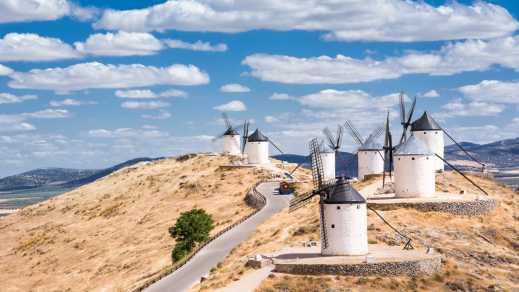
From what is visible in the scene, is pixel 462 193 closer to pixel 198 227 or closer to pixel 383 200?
pixel 383 200

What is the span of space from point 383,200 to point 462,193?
999cm

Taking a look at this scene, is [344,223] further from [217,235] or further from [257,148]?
[257,148]

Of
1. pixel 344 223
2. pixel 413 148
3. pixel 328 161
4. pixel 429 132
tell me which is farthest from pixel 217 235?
pixel 328 161

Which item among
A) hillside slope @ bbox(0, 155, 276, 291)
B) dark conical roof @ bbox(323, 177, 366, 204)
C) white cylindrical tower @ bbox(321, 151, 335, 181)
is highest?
white cylindrical tower @ bbox(321, 151, 335, 181)

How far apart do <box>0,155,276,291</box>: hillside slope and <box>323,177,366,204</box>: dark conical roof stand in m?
19.8

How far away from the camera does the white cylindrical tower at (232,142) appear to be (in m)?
122

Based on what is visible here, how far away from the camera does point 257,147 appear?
108 m

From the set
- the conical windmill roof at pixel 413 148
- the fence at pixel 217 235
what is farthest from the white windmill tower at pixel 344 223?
the conical windmill roof at pixel 413 148

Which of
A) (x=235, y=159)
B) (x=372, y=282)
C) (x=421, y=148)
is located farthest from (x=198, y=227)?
(x=235, y=159)

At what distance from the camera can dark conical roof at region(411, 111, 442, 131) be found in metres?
78.2

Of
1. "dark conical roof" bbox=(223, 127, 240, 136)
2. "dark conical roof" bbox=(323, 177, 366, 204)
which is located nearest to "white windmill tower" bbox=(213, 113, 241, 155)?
"dark conical roof" bbox=(223, 127, 240, 136)

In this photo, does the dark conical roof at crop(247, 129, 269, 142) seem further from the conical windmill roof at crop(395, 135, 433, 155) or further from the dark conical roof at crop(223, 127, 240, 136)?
the conical windmill roof at crop(395, 135, 433, 155)

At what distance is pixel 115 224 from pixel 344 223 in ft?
185

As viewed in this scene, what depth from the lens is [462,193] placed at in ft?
229
